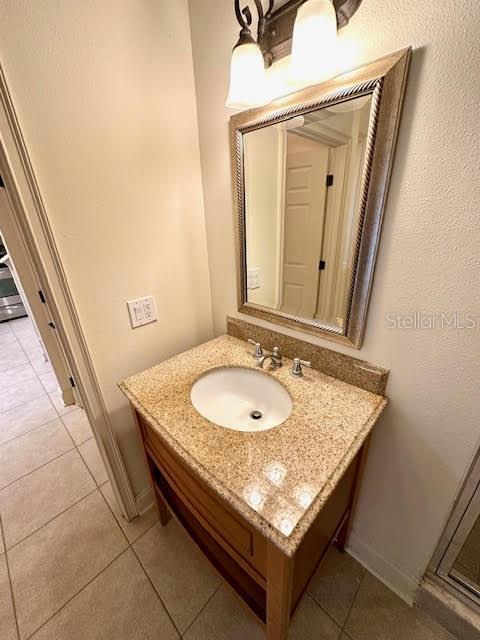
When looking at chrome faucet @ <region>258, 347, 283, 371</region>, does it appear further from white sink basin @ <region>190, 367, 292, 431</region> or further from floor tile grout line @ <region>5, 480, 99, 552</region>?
floor tile grout line @ <region>5, 480, 99, 552</region>

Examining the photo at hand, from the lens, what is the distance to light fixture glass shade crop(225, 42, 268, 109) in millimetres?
714

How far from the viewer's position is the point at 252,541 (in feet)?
2.07

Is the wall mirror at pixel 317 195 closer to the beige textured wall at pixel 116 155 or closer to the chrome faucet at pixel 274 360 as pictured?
the chrome faucet at pixel 274 360

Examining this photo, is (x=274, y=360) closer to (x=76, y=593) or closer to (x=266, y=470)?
(x=266, y=470)

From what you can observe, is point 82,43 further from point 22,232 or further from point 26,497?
point 26,497

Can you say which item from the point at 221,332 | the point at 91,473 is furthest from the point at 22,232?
the point at 91,473

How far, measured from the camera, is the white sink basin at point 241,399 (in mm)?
925

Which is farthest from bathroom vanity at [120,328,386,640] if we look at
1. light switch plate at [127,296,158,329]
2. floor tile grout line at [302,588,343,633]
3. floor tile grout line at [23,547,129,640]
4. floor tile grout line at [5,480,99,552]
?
floor tile grout line at [5,480,99,552]

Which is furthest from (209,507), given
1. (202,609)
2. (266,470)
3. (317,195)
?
(317,195)

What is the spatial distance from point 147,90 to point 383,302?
1.06 metres

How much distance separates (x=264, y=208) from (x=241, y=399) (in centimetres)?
75

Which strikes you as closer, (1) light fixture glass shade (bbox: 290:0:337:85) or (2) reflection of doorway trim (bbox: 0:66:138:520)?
(1) light fixture glass shade (bbox: 290:0:337:85)

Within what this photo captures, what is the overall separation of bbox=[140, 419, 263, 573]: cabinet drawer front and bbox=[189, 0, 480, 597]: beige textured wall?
0.55 meters

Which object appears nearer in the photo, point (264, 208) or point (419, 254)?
point (419, 254)
